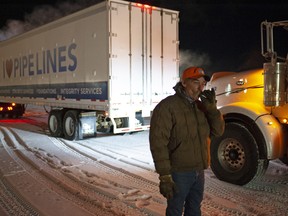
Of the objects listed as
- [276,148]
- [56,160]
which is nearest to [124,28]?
[56,160]

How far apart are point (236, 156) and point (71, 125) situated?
22.5 feet

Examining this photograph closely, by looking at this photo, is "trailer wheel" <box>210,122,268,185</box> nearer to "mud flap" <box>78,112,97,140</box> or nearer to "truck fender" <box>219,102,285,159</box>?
"truck fender" <box>219,102,285,159</box>

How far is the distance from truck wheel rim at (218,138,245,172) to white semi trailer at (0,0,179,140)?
4.15 m

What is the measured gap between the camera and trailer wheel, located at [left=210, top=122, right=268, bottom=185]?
5523 millimetres

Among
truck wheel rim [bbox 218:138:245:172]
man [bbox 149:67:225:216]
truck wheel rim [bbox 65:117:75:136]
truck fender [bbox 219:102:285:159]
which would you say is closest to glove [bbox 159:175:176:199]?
man [bbox 149:67:225:216]

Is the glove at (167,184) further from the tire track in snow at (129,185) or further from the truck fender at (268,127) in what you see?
the truck fender at (268,127)

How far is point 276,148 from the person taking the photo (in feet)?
17.7

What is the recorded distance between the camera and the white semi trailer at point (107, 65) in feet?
30.8

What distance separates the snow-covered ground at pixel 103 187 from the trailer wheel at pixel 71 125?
1.88 metres

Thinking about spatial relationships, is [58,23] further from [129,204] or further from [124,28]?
[129,204]

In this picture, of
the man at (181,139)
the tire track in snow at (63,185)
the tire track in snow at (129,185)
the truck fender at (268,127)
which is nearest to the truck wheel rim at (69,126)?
the tire track in snow at (63,185)

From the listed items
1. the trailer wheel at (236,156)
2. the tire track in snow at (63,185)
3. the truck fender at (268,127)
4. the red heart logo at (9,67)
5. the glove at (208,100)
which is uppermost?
the red heart logo at (9,67)

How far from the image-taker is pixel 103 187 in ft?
18.9

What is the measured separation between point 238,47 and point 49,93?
39.2 meters
